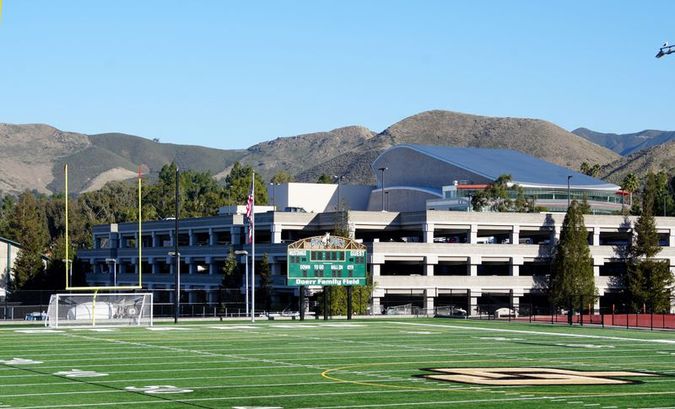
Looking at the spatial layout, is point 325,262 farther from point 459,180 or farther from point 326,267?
point 459,180

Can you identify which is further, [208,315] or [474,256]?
[474,256]

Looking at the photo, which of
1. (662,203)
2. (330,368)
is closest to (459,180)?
(662,203)

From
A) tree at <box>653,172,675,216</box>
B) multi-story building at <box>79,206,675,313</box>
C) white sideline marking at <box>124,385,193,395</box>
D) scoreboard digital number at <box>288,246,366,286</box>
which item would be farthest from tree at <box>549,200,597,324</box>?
white sideline marking at <box>124,385,193,395</box>

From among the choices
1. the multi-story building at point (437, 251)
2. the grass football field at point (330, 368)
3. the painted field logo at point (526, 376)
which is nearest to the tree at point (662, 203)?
the multi-story building at point (437, 251)

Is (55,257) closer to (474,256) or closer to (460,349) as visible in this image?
(474,256)

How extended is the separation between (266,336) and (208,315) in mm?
30064

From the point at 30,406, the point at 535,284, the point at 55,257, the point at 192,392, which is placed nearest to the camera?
the point at 30,406

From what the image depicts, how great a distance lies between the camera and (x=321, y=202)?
131375mm

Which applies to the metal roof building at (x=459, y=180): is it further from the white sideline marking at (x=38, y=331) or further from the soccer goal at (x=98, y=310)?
the white sideline marking at (x=38, y=331)

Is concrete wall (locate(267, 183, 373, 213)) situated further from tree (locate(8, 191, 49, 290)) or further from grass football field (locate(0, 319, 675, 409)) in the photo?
grass football field (locate(0, 319, 675, 409))

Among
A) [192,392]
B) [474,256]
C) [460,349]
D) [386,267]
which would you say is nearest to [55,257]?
[386,267]

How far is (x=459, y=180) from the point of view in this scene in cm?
13000

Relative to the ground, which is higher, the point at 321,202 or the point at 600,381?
the point at 321,202

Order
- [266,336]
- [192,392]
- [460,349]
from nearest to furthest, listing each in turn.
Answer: [192,392] < [460,349] < [266,336]
